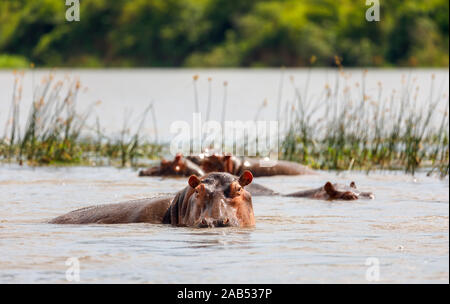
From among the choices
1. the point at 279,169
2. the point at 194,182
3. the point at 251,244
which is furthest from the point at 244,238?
the point at 279,169

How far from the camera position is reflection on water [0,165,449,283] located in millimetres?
7387

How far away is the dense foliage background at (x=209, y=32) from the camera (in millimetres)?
69188

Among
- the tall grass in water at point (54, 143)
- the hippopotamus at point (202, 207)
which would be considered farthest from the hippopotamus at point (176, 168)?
the hippopotamus at point (202, 207)

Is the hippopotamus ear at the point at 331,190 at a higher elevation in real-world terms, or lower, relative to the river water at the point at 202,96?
lower

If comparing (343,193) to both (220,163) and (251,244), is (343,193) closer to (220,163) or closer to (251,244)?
(220,163)

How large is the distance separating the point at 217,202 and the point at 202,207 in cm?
15

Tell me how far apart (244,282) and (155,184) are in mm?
6890

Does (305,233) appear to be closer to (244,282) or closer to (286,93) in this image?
(244,282)

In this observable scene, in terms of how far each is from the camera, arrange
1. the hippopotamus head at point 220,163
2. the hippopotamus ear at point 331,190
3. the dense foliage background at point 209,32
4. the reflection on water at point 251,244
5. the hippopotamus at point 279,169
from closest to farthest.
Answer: the reflection on water at point 251,244, the hippopotamus ear at point 331,190, the hippopotamus head at point 220,163, the hippopotamus at point 279,169, the dense foliage background at point 209,32

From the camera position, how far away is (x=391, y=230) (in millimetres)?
9586

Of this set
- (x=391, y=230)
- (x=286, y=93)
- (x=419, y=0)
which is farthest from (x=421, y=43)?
(x=391, y=230)

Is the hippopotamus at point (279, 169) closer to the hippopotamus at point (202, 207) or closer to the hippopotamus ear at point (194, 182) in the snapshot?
the hippopotamus at point (202, 207)

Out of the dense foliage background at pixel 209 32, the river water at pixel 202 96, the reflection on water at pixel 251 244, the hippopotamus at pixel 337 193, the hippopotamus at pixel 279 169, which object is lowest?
the reflection on water at pixel 251 244

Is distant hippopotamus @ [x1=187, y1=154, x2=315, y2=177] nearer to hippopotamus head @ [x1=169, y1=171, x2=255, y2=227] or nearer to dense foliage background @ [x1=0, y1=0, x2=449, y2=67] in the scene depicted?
hippopotamus head @ [x1=169, y1=171, x2=255, y2=227]
